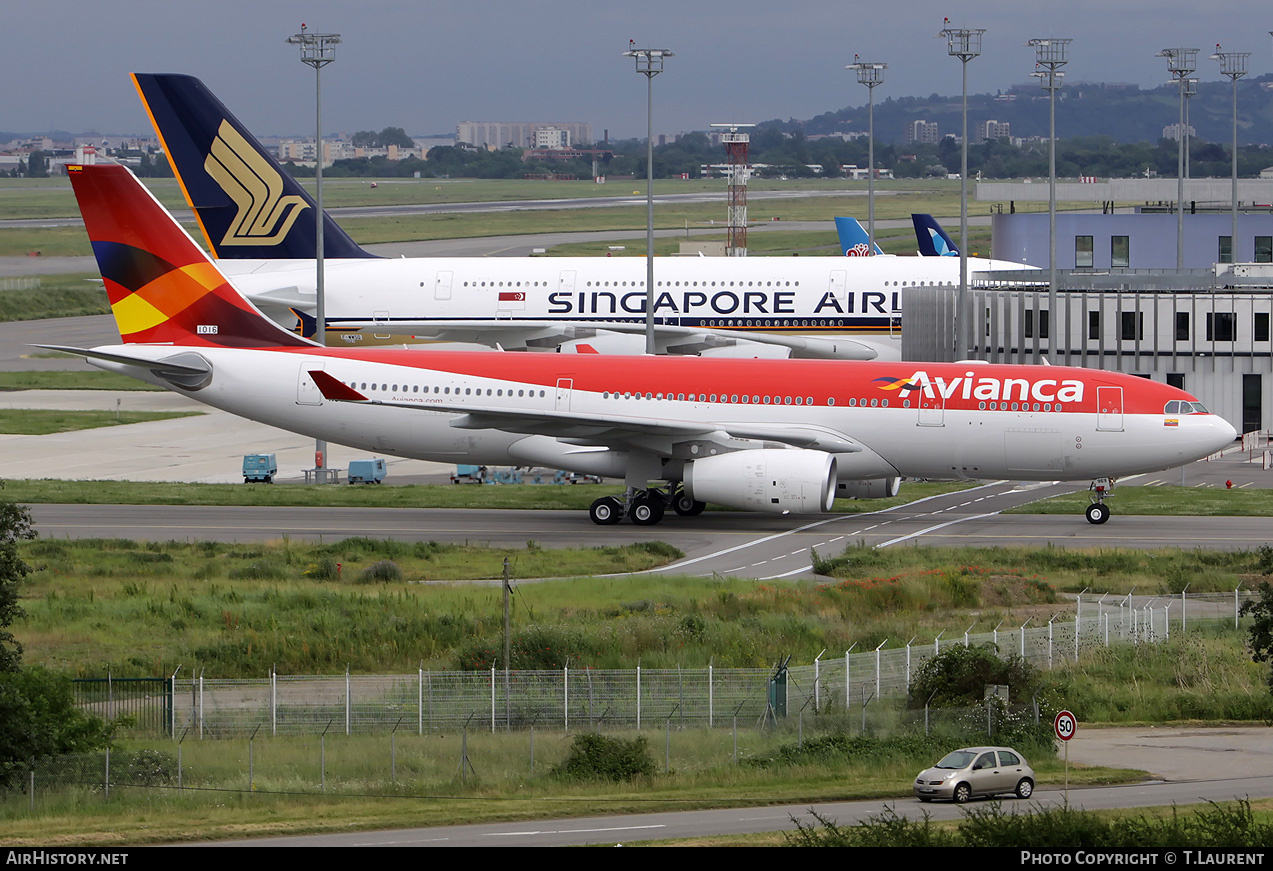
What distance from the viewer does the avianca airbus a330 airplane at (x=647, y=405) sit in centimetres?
4406

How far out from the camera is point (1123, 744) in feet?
88.3

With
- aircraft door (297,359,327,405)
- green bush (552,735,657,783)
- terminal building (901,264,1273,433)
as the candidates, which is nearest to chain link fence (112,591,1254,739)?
green bush (552,735,657,783)

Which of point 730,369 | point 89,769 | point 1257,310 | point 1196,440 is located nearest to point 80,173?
point 730,369

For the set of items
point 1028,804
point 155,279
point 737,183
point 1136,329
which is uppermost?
point 737,183

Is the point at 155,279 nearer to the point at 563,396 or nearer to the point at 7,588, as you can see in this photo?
the point at 563,396

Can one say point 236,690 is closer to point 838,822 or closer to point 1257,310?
point 838,822

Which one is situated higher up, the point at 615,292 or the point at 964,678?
the point at 615,292

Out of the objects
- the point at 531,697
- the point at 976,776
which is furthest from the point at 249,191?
the point at 976,776

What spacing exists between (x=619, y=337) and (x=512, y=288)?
5.43 m

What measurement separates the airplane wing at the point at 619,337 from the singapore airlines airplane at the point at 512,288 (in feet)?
0.18

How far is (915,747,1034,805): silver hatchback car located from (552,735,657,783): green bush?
4.22 m

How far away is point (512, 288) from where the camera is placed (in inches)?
2613

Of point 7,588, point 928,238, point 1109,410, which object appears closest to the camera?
point 7,588

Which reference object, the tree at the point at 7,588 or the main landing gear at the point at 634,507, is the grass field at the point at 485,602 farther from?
the tree at the point at 7,588
